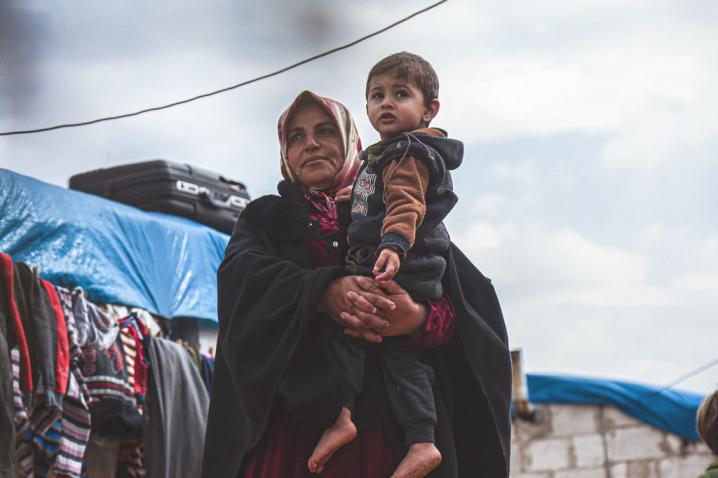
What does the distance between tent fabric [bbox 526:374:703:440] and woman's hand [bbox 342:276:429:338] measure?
25.1ft

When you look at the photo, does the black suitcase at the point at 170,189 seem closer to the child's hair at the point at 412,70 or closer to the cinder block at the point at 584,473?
the child's hair at the point at 412,70

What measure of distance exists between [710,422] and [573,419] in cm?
669

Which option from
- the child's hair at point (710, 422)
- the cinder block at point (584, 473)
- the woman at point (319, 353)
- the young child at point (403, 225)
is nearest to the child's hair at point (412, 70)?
the young child at point (403, 225)

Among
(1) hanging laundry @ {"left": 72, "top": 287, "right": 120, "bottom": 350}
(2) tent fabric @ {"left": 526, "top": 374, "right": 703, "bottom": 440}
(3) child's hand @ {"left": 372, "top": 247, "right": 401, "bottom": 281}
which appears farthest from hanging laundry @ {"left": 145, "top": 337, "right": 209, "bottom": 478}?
(2) tent fabric @ {"left": 526, "top": 374, "right": 703, "bottom": 440}

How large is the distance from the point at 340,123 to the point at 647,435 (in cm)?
769

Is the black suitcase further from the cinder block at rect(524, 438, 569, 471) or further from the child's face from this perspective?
the cinder block at rect(524, 438, 569, 471)

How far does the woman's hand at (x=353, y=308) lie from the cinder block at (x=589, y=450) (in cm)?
801

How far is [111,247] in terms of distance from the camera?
225 inches

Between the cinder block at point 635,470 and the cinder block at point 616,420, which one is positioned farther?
the cinder block at point 616,420

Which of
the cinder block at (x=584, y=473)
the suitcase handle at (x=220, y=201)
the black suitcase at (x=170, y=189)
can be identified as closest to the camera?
the black suitcase at (x=170, y=189)

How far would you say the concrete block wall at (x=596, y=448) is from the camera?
962 centimetres

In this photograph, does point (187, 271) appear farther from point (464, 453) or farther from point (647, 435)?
point (647, 435)

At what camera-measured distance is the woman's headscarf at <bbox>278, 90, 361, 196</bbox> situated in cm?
282

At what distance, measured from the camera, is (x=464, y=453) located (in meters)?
2.58
